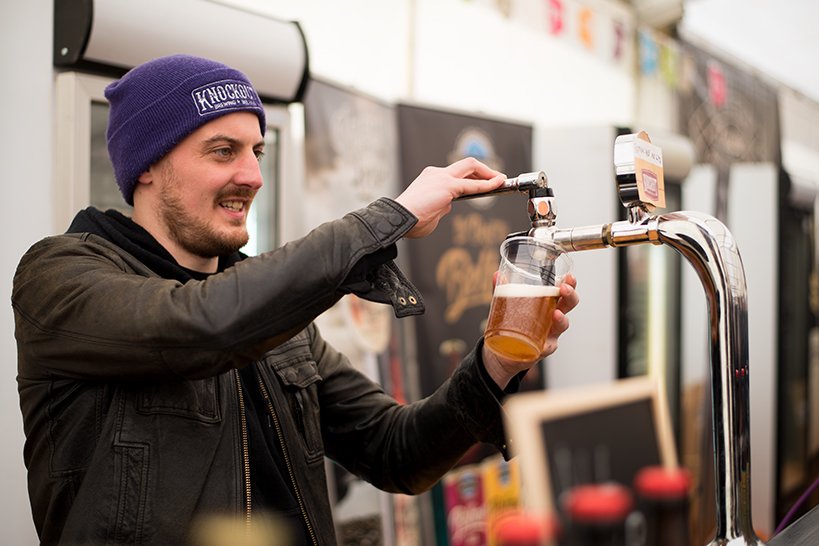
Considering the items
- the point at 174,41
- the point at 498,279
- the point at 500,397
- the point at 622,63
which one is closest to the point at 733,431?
the point at 498,279

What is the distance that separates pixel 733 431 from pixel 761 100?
5923mm

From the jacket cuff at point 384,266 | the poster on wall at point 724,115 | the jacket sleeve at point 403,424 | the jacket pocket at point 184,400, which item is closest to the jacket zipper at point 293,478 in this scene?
the jacket pocket at point 184,400

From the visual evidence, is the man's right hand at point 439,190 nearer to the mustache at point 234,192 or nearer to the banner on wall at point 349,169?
the mustache at point 234,192

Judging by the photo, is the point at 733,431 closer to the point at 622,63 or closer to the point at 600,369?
the point at 600,369

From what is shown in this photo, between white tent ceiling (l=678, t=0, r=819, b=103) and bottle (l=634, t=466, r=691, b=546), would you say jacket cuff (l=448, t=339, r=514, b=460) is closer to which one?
bottle (l=634, t=466, r=691, b=546)

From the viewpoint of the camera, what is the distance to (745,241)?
491cm

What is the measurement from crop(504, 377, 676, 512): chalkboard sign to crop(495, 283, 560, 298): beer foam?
0.30 meters

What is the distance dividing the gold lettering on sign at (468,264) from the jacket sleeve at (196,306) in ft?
6.32

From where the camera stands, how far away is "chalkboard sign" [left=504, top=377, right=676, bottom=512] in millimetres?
586

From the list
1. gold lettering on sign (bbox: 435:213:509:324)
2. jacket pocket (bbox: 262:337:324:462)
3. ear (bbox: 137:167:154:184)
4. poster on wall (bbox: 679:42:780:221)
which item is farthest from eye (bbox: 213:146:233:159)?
poster on wall (bbox: 679:42:780:221)

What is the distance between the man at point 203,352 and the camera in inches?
43.1

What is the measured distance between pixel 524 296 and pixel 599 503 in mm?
447

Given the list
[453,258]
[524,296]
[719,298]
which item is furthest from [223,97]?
[453,258]

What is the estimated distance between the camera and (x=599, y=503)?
61cm
